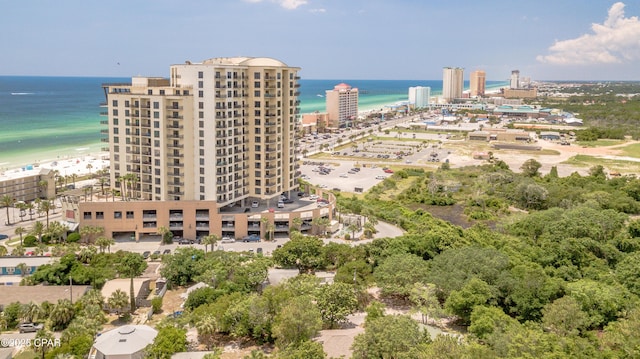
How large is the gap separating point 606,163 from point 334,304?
Answer: 344 ft

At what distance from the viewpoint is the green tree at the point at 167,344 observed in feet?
101

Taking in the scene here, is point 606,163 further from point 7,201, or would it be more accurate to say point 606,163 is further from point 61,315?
point 61,315

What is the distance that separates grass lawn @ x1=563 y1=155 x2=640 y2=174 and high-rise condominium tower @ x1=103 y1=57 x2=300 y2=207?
80786mm

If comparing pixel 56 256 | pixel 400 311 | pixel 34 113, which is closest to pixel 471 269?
pixel 400 311

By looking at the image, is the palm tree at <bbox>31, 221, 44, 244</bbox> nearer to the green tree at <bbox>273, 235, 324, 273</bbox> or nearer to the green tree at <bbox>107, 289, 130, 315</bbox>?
the green tree at <bbox>107, 289, 130, 315</bbox>

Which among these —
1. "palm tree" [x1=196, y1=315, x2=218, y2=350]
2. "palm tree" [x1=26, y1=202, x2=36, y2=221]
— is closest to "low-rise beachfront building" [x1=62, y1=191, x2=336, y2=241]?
"palm tree" [x1=26, y1=202, x2=36, y2=221]

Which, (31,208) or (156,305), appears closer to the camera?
(156,305)

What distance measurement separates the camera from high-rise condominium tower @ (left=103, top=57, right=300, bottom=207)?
58344 mm

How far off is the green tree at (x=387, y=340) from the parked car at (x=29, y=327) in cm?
2127

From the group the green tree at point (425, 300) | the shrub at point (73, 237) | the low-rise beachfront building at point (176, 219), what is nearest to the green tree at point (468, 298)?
the green tree at point (425, 300)

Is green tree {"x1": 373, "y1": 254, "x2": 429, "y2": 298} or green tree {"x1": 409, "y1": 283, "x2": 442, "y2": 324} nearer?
green tree {"x1": 409, "y1": 283, "x2": 442, "y2": 324}

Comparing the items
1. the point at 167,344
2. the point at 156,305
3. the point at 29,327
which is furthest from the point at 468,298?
the point at 29,327

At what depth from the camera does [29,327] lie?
35.9m

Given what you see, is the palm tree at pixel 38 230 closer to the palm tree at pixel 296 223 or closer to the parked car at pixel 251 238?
the parked car at pixel 251 238
